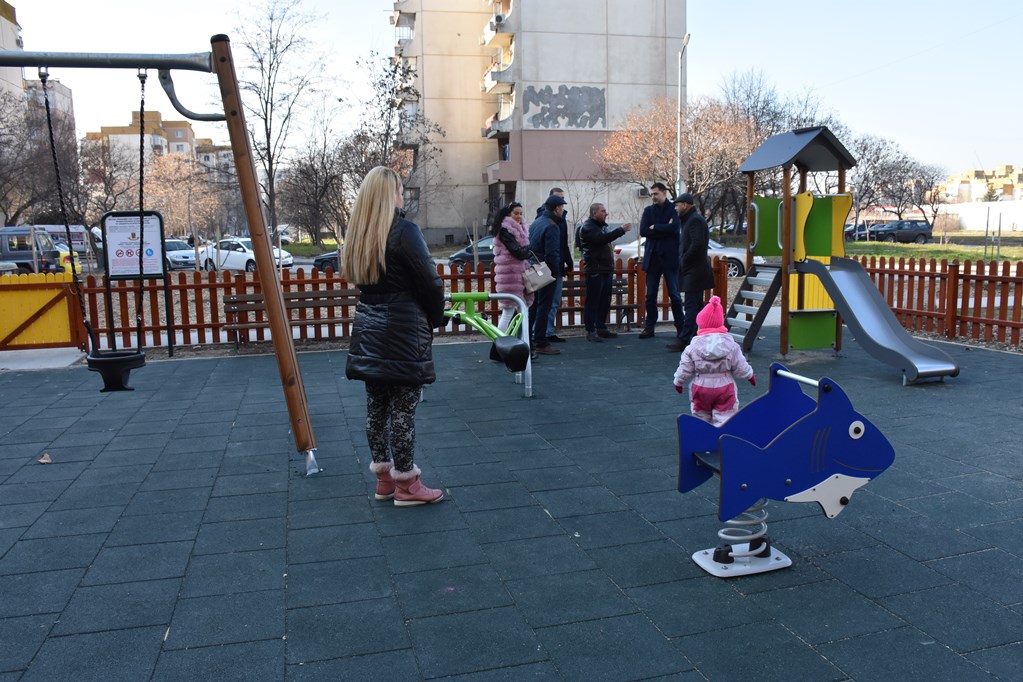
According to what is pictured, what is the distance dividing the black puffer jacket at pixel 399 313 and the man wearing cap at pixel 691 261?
6.12 meters

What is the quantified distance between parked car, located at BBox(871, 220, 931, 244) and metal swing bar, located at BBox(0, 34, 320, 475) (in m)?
50.5

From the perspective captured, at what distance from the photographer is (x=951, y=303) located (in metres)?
10.8

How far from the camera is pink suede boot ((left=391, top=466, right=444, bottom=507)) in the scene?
4.84 meters

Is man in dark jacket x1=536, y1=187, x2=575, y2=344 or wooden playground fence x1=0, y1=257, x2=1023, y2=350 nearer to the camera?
wooden playground fence x1=0, y1=257, x2=1023, y2=350

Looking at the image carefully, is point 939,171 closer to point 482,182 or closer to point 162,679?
point 482,182

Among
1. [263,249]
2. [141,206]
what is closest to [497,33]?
[141,206]

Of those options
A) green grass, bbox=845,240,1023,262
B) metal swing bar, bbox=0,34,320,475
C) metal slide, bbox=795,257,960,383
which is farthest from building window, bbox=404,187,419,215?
metal swing bar, bbox=0,34,320,475

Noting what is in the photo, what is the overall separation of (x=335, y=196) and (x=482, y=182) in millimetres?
26385

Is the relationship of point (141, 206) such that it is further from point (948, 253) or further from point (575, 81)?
point (575, 81)

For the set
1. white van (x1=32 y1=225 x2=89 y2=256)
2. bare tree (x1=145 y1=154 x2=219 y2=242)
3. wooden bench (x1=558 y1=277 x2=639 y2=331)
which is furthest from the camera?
bare tree (x1=145 y1=154 x2=219 y2=242)

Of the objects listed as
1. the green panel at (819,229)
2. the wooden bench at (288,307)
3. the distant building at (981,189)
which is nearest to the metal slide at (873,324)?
the green panel at (819,229)

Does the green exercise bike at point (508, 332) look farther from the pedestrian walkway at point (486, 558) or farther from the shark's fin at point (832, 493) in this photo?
the shark's fin at point (832, 493)

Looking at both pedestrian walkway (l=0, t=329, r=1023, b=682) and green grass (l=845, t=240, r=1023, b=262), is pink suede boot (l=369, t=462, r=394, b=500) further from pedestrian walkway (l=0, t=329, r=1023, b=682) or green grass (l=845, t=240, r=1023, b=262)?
green grass (l=845, t=240, r=1023, b=262)

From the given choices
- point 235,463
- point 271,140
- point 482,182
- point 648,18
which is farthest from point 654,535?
point 482,182
